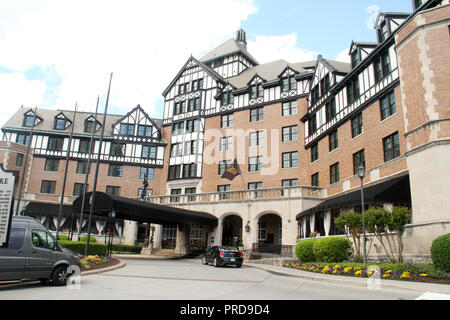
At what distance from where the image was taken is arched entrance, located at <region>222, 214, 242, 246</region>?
3750 centimetres

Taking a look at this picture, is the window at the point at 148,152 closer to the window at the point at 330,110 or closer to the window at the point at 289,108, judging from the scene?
the window at the point at 289,108

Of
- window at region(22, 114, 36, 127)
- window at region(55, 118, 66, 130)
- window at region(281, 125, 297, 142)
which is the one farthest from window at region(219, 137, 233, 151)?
window at region(22, 114, 36, 127)

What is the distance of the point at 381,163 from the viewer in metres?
22.6

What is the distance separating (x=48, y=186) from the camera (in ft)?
148

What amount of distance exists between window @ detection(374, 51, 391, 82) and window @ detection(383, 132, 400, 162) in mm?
4174

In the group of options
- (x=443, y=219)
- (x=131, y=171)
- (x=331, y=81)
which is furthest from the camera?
(x=131, y=171)

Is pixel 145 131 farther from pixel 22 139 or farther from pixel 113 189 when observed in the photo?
pixel 22 139

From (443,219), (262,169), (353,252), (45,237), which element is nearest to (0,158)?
(262,169)

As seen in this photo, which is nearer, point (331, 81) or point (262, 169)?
point (331, 81)

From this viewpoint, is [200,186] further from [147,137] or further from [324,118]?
[324,118]

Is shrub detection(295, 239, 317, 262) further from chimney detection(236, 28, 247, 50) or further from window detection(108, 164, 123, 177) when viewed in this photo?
chimney detection(236, 28, 247, 50)

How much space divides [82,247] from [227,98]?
27.0 metres

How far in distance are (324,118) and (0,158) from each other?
38.0 meters

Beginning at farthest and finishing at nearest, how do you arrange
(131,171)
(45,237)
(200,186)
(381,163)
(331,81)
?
1. (131,171)
2. (200,186)
3. (331,81)
4. (381,163)
5. (45,237)
